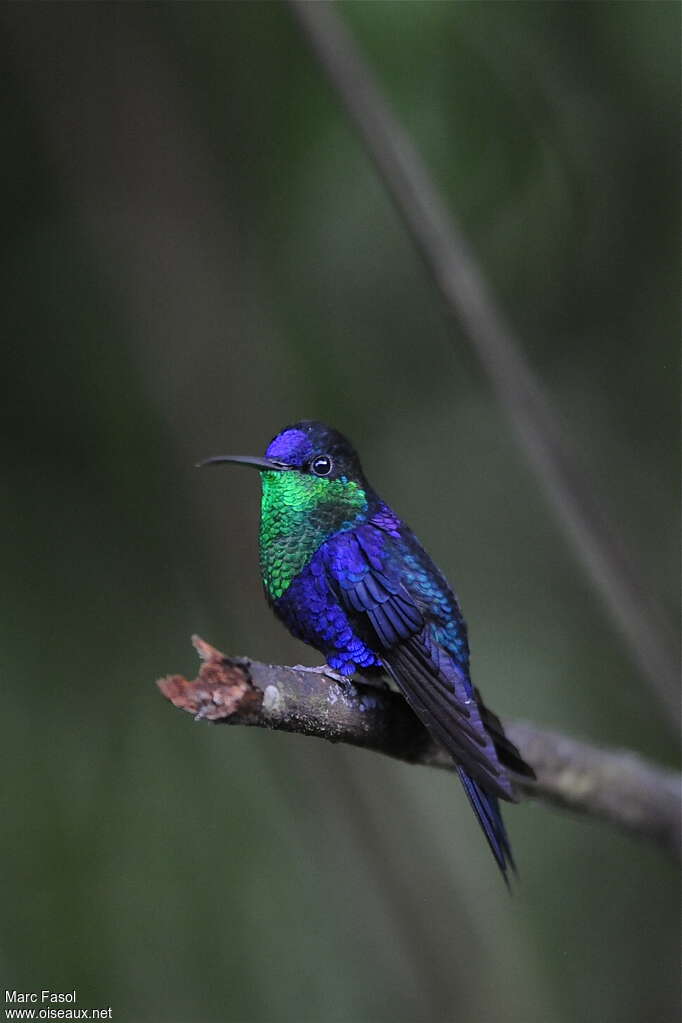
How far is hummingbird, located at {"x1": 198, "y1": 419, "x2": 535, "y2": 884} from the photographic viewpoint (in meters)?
2.04

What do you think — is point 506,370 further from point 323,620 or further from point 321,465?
point 323,620

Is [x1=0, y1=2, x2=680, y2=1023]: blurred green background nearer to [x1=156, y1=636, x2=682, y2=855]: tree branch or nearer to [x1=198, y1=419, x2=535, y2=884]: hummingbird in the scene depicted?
[x1=156, y1=636, x2=682, y2=855]: tree branch

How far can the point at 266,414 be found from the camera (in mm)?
3420

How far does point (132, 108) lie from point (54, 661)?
6.40 feet

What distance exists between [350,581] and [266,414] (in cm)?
142

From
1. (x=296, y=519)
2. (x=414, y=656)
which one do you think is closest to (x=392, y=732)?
(x=414, y=656)

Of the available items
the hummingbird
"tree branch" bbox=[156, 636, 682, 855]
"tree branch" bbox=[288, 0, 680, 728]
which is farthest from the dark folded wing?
"tree branch" bbox=[288, 0, 680, 728]

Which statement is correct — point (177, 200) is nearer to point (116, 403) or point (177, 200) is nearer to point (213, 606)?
point (116, 403)

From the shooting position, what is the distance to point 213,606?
11.9 feet

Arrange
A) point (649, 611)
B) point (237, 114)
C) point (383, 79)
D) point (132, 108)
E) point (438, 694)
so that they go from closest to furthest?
point (649, 611)
point (438, 694)
point (383, 79)
point (132, 108)
point (237, 114)

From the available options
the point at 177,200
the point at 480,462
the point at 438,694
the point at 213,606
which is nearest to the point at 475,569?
the point at 480,462

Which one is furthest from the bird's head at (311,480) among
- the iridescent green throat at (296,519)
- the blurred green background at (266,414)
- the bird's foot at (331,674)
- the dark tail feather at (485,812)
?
the blurred green background at (266,414)

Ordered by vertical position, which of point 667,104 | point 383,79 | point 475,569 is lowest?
Answer: point 475,569

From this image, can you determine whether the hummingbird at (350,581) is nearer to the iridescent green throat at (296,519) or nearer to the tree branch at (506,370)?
the iridescent green throat at (296,519)
